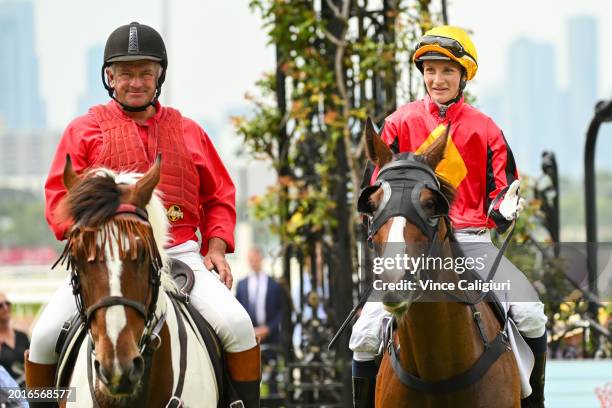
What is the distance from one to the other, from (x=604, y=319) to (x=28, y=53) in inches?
5470

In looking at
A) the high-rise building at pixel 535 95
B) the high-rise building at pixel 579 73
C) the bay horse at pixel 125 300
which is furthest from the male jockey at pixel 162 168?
the high-rise building at pixel 535 95

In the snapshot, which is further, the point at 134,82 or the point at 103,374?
the point at 134,82

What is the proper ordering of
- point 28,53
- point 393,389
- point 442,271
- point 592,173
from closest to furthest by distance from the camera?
1. point 442,271
2. point 393,389
3. point 592,173
4. point 28,53

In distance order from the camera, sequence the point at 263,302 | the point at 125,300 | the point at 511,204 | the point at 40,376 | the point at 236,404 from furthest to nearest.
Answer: the point at 263,302
the point at 236,404
the point at 40,376
the point at 511,204
the point at 125,300

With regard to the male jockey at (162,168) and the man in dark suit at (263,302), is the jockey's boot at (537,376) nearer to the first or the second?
the male jockey at (162,168)

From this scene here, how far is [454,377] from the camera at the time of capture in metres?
5.49

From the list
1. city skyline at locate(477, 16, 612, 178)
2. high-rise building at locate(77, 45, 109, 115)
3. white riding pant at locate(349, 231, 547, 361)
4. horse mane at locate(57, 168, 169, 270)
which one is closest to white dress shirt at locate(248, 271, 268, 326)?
high-rise building at locate(77, 45, 109, 115)

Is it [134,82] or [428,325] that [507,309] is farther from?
[134,82]

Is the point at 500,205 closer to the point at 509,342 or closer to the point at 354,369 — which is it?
the point at 509,342

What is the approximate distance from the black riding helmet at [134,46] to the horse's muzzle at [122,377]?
A: 64.9 inches

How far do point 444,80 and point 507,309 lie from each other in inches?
44.9

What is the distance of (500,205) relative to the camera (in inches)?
224

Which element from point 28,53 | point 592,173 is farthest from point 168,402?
point 28,53

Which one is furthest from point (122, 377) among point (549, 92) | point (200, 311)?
point (549, 92)
